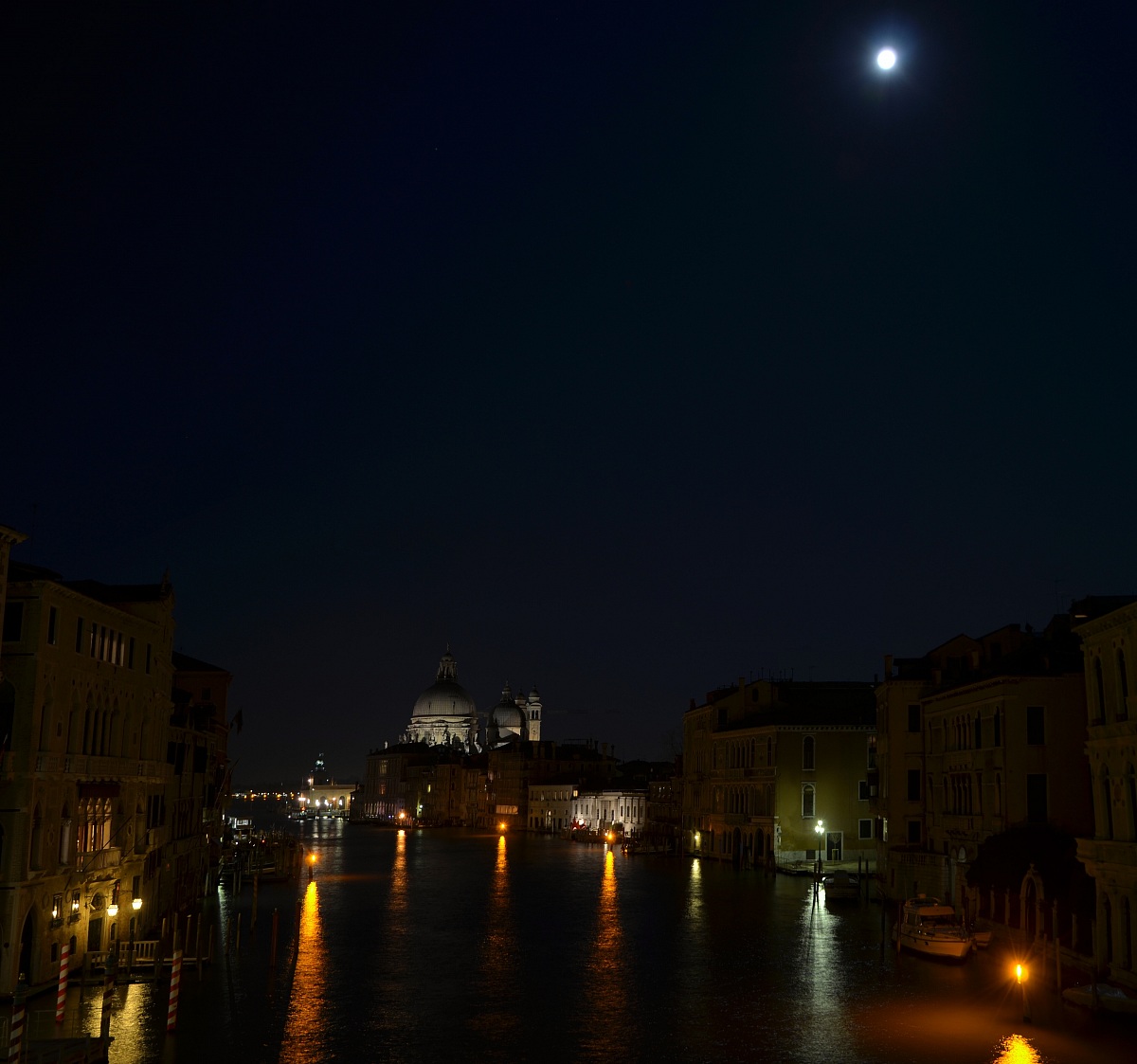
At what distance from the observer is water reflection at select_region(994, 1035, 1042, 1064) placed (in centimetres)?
2316

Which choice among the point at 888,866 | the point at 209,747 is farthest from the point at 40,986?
the point at 888,866

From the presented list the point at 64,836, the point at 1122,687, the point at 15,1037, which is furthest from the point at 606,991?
the point at 15,1037

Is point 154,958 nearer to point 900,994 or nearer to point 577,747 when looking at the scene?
point 900,994

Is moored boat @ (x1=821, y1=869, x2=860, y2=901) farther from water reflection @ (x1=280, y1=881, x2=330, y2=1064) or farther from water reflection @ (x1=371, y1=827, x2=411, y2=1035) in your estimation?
water reflection @ (x1=280, y1=881, x2=330, y2=1064)

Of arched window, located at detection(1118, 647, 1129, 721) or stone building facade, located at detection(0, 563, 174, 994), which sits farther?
arched window, located at detection(1118, 647, 1129, 721)

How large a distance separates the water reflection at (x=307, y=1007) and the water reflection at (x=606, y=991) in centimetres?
545

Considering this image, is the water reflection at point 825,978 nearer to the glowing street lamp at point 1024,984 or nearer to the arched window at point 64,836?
the glowing street lamp at point 1024,984

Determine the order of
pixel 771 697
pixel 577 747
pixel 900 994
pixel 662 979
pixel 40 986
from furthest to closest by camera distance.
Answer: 1. pixel 577 747
2. pixel 771 697
3. pixel 662 979
4. pixel 900 994
5. pixel 40 986

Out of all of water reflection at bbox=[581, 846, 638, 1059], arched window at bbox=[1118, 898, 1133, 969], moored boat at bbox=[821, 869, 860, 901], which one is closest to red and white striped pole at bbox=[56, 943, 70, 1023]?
water reflection at bbox=[581, 846, 638, 1059]

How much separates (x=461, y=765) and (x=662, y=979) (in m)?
155

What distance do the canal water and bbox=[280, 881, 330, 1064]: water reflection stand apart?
0.07 meters

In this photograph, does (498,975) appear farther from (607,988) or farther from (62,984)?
(62,984)

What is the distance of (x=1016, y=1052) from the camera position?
78.1 ft

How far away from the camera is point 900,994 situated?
1182 inches
